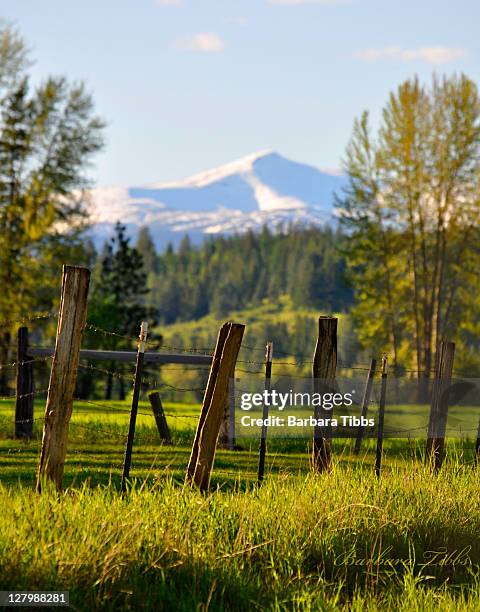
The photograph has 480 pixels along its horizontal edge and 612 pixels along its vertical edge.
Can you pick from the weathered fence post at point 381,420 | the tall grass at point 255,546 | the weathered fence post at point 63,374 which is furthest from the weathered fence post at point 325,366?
the weathered fence post at point 63,374

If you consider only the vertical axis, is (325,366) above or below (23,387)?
above

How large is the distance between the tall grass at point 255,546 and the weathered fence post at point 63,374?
906mm

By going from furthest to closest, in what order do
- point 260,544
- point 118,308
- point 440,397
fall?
point 118,308, point 440,397, point 260,544

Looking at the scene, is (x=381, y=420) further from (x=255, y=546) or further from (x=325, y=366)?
(x=255, y=546)

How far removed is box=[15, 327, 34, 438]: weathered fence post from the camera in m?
18.5

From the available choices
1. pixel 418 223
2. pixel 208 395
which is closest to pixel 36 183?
pixel 418 223

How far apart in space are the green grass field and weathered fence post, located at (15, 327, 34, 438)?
26.4ft

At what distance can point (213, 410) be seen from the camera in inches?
433

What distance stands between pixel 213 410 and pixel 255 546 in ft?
9.16

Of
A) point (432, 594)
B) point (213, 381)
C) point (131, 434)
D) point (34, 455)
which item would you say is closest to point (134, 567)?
point (432, 594)

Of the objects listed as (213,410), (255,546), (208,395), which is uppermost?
(208,395)

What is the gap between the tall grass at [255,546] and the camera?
7.88 metres

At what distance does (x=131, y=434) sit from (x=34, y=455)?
16.8 feet

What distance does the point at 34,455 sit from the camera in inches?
666
